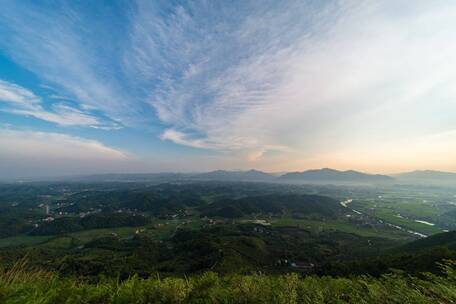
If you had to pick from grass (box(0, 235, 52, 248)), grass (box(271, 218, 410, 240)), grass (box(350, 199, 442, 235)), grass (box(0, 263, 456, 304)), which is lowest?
grass (box(0, 235, 52, 248))

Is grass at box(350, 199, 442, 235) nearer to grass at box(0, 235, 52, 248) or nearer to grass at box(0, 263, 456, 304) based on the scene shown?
grass at box(0, 263, 456, 304)

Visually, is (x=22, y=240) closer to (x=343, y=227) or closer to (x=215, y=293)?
(x=215, y=293)

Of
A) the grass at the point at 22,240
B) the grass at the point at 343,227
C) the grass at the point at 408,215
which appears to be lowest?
the grass at the point at 22,240

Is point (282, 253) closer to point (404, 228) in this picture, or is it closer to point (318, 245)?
point (318, 245)

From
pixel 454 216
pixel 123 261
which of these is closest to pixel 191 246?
pixel 123 261

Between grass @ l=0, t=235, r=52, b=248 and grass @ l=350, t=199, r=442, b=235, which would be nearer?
grass @ l=0, t=235, r=52, b=248

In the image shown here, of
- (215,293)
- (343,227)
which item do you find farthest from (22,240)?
(343,227)

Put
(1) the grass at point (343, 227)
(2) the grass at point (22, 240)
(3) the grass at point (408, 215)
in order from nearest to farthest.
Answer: (2) the grass at point (22, 240) → (1) the grass at point (343, 227) → (3) the grass at point (408, 215)

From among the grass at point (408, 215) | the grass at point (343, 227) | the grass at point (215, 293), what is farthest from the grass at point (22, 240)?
the grass at point (408, 215)

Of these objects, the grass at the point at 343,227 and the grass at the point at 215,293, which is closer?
the grass at the point at 215,293

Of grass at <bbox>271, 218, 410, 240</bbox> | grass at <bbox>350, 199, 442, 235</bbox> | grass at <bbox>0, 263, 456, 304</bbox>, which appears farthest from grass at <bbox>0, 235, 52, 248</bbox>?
grass at <bbox>350, 199, 442, 235</bbox>

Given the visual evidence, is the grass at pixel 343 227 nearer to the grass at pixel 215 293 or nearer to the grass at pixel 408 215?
the grass at pixel 408 215

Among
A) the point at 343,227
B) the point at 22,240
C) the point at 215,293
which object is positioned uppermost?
the point at 215,293
